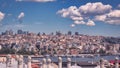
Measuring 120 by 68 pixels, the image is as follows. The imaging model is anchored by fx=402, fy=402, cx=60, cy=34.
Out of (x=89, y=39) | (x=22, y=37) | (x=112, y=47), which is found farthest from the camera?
(x=89, y=39)

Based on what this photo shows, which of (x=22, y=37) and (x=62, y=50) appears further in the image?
(x=22, y=37)

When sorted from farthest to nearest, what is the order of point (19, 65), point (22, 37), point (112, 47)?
point (22, 37) < point (112, 47) < point (19, 65)

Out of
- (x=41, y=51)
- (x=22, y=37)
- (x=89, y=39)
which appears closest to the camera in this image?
(x=41, y=51)

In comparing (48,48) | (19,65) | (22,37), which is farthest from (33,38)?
(19,65)

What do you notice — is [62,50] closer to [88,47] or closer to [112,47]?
[88,47]

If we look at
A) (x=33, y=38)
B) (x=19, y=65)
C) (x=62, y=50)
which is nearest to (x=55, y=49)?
(x=62, y=50)

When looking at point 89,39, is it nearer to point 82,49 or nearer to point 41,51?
point 82,49

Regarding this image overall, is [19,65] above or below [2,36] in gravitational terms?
below
